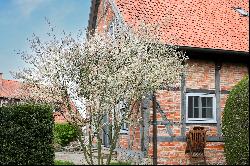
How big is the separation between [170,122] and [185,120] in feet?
1.86

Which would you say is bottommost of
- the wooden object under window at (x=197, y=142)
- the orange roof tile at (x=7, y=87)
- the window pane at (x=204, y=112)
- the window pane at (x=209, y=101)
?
the wooden object under window at (x=197, y=142)

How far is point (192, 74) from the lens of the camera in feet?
51.2

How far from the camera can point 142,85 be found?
12.4m

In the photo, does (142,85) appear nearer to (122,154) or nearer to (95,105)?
(95,105)

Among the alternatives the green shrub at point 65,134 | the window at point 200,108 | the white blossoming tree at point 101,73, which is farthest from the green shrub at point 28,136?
the green shrub at point 65,134

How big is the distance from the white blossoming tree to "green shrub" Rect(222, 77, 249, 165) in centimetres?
221

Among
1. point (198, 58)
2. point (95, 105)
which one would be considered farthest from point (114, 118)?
point (198, 58)

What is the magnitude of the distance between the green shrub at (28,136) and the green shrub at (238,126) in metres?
4.48

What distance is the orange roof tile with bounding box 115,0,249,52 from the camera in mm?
16125

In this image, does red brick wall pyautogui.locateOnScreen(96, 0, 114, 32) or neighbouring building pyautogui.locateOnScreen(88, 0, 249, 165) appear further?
red brick wall pyautogui.locateOnScreen(96, 0, 114, 32)

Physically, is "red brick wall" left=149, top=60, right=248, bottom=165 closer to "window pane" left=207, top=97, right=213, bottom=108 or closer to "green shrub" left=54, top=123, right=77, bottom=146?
"window pane" left=207, top=97, right=213, bottom=108

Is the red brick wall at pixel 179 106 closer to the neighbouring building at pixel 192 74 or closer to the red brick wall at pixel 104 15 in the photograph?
the neighbouring building at pixel 192 74

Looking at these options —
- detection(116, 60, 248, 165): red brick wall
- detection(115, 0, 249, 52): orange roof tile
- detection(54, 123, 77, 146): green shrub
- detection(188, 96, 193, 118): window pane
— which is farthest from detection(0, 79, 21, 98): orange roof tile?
detection(188, 96, 193, 118): window pane

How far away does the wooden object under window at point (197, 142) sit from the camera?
47.7 ft
